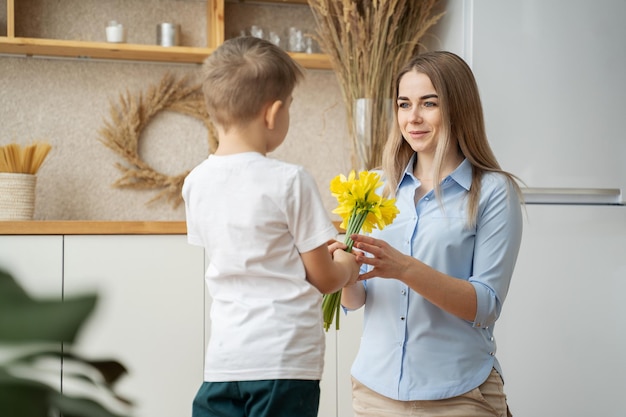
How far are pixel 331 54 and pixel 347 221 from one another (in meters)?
1.61

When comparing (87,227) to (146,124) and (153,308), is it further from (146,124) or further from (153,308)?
(146,124)

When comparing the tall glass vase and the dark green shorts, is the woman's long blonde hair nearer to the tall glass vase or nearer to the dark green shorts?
the dark green shorts

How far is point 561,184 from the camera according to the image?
2.93m

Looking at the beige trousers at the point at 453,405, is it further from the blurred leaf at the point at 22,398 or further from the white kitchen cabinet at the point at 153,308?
the blurred leaf at the point at 22,398

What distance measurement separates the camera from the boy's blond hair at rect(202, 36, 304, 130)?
1.21 metres

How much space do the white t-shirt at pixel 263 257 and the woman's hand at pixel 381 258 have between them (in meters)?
0.25

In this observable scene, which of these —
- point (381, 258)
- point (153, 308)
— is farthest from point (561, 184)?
point (381, 258)

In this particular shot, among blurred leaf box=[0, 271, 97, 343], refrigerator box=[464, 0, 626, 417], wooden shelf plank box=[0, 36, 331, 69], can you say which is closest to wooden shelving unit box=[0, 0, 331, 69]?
wooden shelf plank box=[0, 36, 331, 69]

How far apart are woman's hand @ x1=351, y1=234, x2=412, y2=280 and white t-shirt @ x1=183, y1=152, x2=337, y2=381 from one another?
0.25m

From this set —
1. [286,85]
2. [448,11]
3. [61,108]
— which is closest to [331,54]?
[448,11]

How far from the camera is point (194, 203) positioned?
126cm

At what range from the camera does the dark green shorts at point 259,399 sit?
3.90ft

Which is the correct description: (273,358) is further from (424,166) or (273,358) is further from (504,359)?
(504,359)

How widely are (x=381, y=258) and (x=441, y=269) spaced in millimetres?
229
